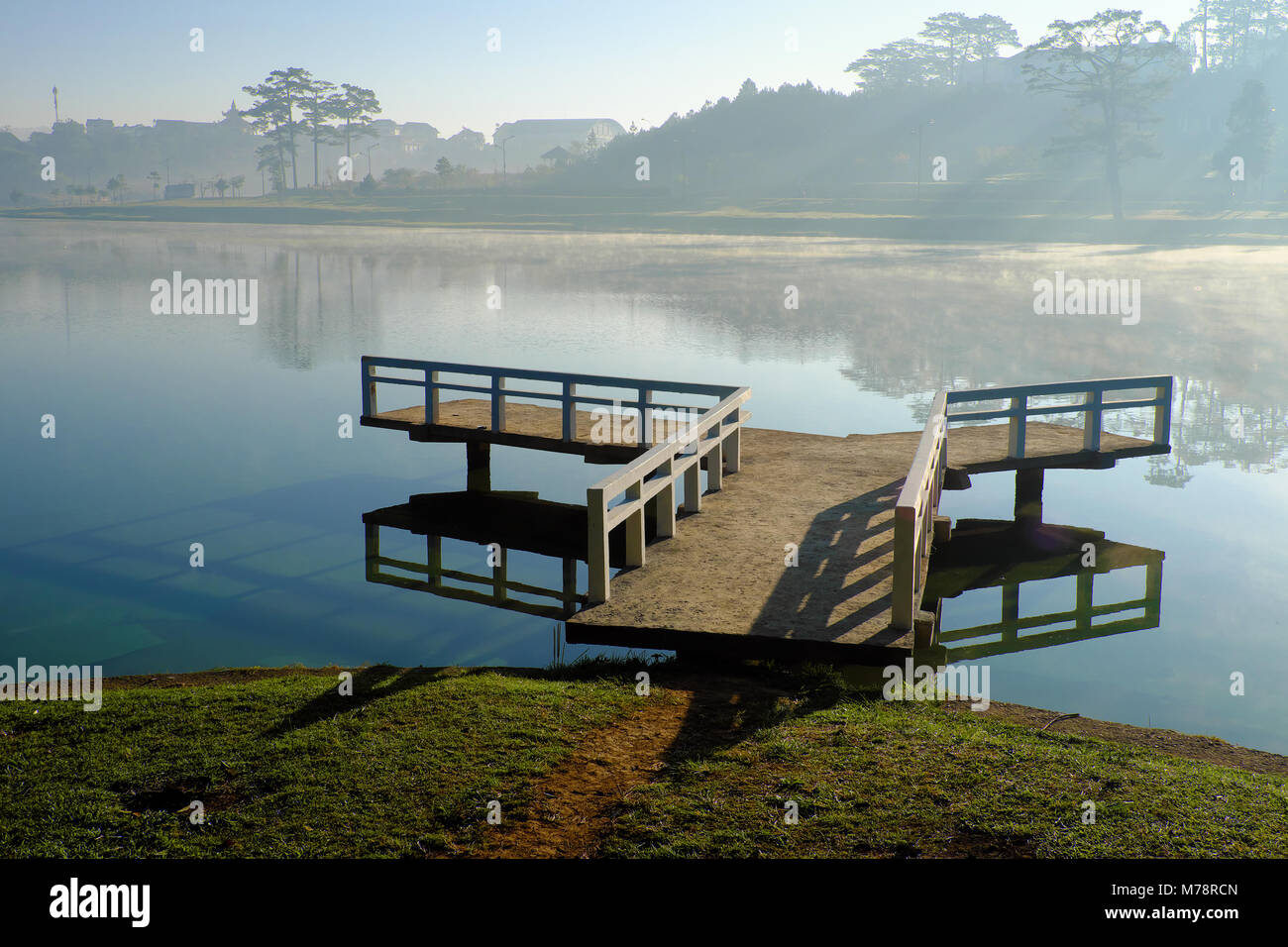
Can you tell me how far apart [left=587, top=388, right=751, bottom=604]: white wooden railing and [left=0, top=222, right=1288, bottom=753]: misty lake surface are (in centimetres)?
194

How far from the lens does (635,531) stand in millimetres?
11109

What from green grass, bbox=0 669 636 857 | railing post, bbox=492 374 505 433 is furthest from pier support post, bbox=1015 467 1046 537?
green grass, bbox=0 669 636 857

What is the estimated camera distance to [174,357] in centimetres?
4759

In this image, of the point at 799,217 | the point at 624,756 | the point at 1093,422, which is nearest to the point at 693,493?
the point at 624,756

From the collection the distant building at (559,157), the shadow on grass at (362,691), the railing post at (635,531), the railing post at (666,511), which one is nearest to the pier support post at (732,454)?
the railing post at (666,511)

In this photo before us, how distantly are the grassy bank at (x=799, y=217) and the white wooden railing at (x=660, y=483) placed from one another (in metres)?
83.3

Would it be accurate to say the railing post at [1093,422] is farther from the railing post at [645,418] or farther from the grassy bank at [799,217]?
the grassy bank at [799,217]

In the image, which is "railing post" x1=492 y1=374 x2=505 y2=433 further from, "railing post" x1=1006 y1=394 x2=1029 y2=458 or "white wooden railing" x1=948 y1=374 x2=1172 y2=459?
"railing post" x1=1006 y1=394 x2=1029 y2=458

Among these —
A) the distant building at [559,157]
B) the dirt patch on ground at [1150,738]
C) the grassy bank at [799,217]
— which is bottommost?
the dirt patch on ground at [1150,738]

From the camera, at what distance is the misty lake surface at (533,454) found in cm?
1395

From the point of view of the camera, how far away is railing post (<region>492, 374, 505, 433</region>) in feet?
61.8

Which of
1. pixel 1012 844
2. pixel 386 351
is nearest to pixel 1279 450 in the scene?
pixel 1012 844
